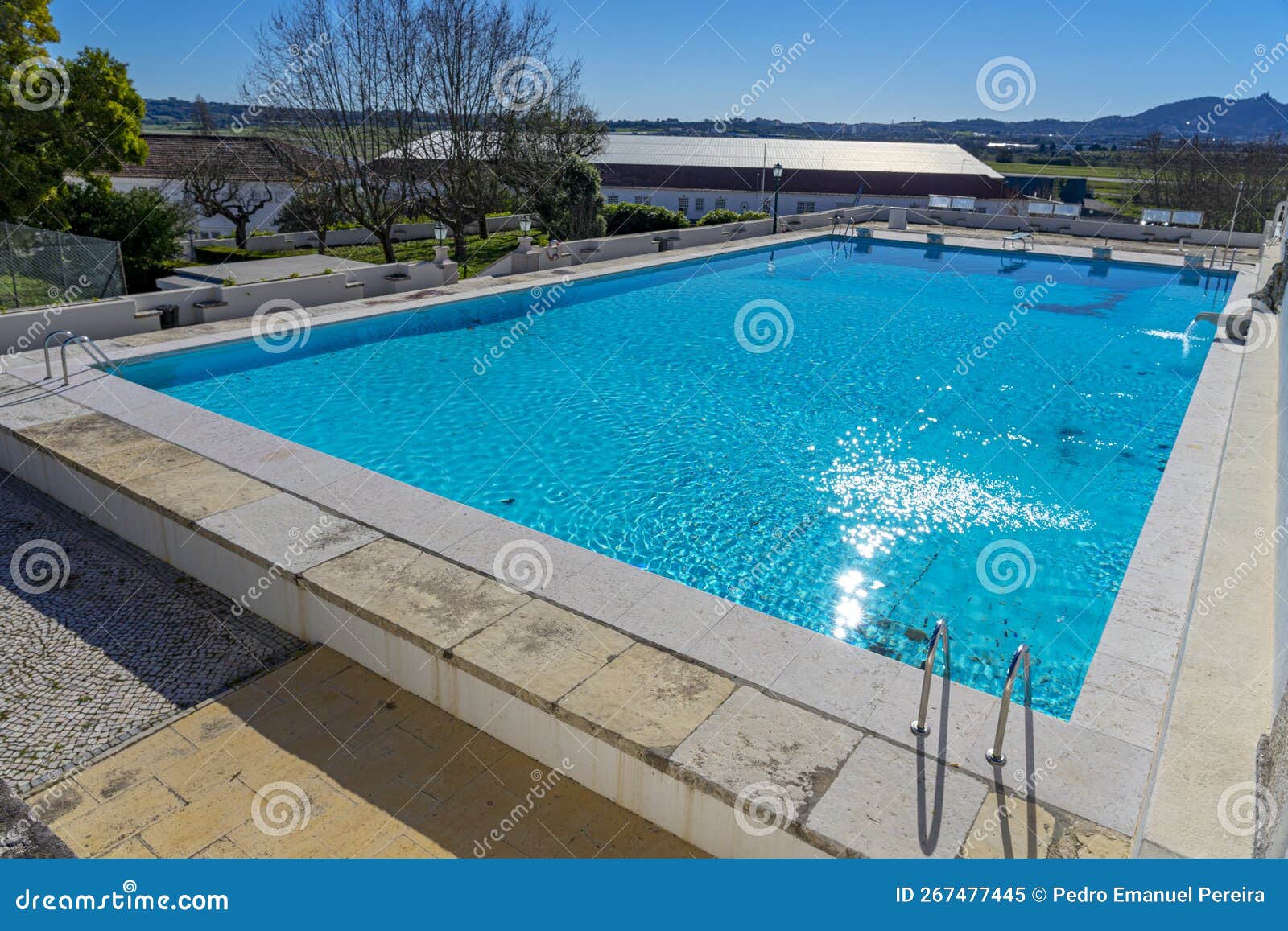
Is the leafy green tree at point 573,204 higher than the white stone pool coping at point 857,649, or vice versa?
the leafy green tree at point 573,204

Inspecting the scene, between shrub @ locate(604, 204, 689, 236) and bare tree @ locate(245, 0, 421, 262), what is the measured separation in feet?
21.8

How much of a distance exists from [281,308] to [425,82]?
32.3 ft

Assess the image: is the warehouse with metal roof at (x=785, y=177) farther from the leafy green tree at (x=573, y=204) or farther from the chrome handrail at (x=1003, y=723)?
the chrome handrail at (x=1003, y=723)

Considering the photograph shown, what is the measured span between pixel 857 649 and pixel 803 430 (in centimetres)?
563

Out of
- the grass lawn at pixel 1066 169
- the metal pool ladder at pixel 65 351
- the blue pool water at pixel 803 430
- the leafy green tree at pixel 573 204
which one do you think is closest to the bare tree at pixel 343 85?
the leafy green tree at pixel 573 204

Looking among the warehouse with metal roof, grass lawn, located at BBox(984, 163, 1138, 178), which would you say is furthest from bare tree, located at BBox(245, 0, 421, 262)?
grass lawn, located at BBox(984, 163, 1138, 178)

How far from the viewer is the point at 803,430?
10109mm

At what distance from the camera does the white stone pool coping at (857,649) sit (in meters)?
3.86

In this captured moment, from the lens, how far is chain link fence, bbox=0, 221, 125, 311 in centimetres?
1226

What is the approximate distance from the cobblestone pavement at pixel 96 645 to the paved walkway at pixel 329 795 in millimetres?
316

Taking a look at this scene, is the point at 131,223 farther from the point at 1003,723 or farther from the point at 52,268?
the point at 1003,723

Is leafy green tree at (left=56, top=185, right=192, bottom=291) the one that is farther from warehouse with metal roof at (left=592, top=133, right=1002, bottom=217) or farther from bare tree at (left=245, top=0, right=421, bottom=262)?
warehouse with metal roof at (left=592, top=133, right=1002, bottom=217)

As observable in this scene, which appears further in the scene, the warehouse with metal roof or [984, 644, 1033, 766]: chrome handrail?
the warehouse with metal roof

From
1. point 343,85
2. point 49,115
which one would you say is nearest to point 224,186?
point 343,85
